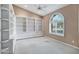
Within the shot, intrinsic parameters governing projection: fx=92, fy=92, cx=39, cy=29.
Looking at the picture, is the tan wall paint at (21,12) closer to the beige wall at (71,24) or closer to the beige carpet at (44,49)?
the beige wall at (71,24)

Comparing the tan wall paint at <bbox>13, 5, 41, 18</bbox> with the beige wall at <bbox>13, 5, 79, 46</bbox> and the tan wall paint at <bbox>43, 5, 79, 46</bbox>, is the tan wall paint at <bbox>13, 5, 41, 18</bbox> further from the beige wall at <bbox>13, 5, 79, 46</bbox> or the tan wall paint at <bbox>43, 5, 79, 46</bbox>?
the tan wall paint at <bbox>43, 5, 79, 46</bbox>

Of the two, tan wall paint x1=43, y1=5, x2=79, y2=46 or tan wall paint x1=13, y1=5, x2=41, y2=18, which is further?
tan wall paint x1=13, y1=5, x2=41, y2=18

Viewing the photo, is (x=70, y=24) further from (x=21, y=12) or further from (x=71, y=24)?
(x=21, y=12)

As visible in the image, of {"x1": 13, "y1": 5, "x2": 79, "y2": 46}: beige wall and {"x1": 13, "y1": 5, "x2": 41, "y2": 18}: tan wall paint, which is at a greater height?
{"x1": 13, "y1": 5, "x2": 41, "y2": 18}: tan wall paint

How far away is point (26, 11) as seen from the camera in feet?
23.2

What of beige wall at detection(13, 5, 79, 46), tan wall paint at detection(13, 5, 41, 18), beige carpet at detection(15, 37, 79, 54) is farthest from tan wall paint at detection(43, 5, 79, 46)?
tan wall paint at detection(13, 5, 41, 18)

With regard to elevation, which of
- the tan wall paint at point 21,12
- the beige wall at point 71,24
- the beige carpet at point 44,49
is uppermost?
the tan wall paint at point 21,12

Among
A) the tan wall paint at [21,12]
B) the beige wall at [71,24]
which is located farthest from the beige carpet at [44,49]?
the tan wall paint at [21,12]

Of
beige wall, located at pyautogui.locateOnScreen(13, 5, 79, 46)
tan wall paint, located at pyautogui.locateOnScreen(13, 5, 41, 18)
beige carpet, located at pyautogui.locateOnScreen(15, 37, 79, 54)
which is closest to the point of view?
beige carpet, located at pyautogui.locateOnScreen(15, 37, 79, 54)

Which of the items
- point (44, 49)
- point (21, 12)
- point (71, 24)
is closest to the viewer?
Result: point (44, 49)

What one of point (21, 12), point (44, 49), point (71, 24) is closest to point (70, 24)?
point (71, 24)

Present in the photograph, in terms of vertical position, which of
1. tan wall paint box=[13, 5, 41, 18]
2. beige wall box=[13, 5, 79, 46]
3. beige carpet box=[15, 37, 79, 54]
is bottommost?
beige carpet box=[15, 37, 79, 54]

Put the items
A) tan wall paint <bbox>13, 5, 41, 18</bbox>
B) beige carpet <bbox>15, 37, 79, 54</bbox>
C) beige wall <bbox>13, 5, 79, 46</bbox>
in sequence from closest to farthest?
beige carpet <bbox>15, 37, 79, 54</bbox> < beige wall <bbox>13, 5, 79, 46</bbox> < tan wall paint <bbox>13, 5, 41, 18</bbox>

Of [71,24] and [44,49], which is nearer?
[44,49]
